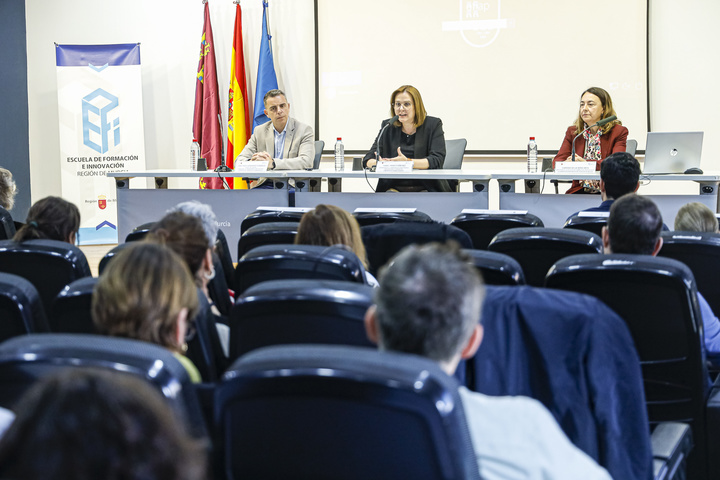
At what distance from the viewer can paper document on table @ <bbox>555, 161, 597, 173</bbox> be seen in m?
4.96

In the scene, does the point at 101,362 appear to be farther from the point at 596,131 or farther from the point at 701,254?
the point at 596,131

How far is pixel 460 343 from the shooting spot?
1.05 meters

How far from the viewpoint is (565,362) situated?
1441 millimetres

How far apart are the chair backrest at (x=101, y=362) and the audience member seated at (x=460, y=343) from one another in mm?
267

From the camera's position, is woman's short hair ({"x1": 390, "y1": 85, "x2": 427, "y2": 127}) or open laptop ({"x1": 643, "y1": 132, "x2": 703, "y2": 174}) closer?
open laptop ({"x1": 643, "y1": 132, "x2": 703, "y2": 174})

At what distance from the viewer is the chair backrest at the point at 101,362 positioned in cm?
94

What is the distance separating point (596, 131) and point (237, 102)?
361cm

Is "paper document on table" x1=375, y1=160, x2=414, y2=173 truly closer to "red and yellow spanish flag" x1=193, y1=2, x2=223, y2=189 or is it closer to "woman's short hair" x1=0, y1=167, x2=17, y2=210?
"woman's short hair" x1=0, y1=167, x2=17, y2=210

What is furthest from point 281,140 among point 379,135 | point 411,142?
point 411,142

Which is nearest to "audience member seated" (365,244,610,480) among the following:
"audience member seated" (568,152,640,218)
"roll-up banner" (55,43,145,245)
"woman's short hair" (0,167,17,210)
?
"audience member seated" (568,152,640,218)

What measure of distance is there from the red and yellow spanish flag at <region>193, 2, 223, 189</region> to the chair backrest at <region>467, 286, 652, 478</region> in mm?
6396

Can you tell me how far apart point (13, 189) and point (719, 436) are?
12.2ft

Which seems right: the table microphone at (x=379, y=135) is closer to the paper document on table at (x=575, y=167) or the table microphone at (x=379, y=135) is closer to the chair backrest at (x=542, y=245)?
the paper document on table at (x=575, y=167)

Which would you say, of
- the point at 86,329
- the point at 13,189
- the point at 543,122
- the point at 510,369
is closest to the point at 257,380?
the point at 510,369
